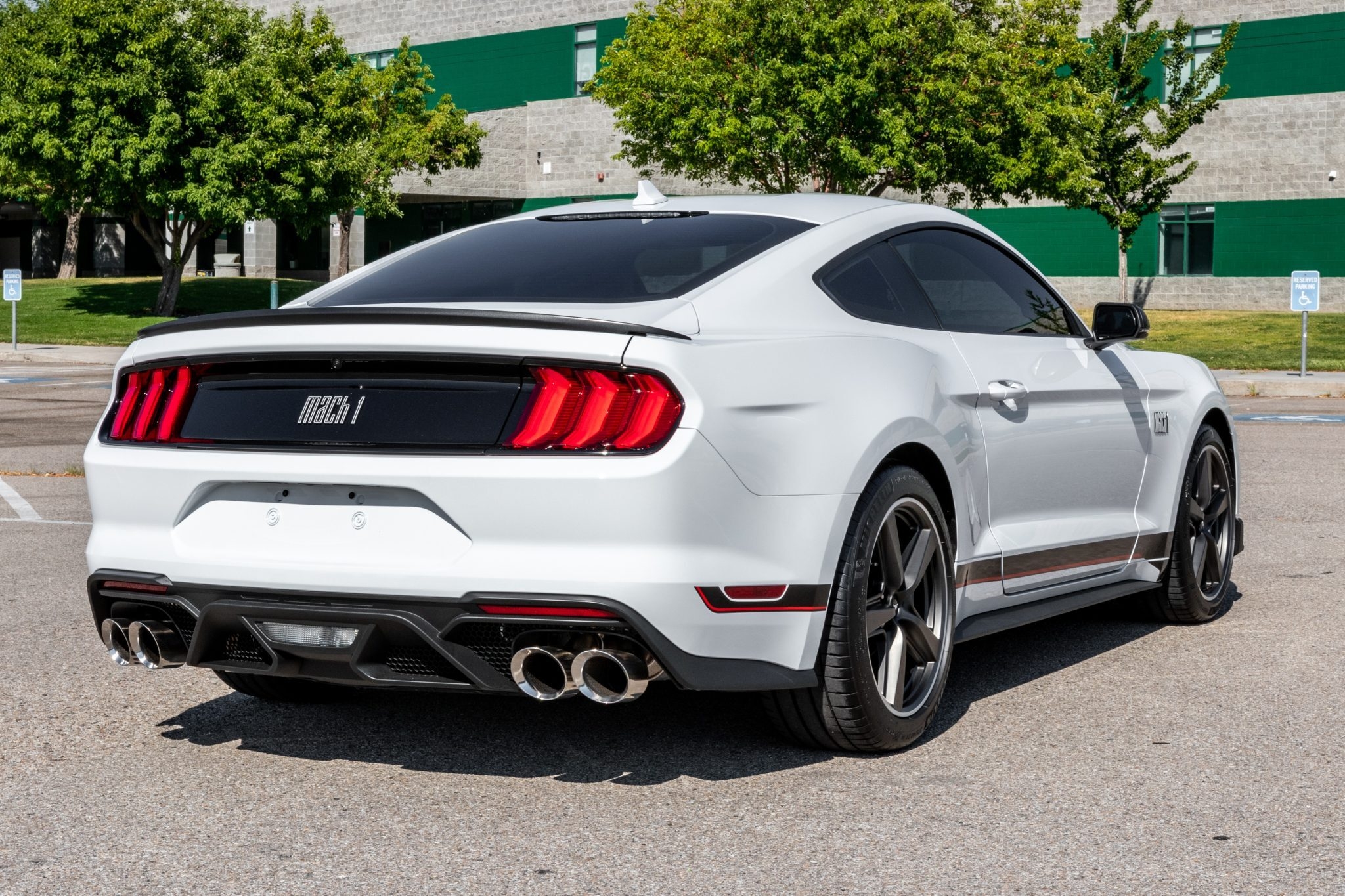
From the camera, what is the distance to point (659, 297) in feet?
14.4

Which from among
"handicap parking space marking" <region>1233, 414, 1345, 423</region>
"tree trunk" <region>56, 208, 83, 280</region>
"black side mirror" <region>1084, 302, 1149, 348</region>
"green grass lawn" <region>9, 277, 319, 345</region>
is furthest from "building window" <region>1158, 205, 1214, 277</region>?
"black side mirror" <region>1084, 302, 1149, 348</region>

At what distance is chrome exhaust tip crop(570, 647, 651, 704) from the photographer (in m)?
3.94

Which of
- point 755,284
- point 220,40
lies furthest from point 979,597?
point 220,40

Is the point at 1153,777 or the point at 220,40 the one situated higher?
the point at 220,40

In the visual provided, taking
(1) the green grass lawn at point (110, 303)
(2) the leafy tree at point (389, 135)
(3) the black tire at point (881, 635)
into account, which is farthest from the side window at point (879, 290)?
(2) the leafy tree at point (389, 135)

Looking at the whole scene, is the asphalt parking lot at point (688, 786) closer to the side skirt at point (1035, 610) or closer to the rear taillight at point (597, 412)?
the side skirt at point (1035, 610)

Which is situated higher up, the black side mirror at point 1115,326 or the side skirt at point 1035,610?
the black side mirror at point 1115,326

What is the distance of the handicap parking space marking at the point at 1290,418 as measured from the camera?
18.5 meters

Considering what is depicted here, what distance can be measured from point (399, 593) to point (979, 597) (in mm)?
2013

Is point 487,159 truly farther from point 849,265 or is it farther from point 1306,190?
point 849,265

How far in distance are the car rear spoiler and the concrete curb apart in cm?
2113

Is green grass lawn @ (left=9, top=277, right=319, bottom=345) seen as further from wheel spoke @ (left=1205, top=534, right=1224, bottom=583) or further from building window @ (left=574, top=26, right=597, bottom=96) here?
wheel spoke @ (left=1205, top=534, right=1224, bottom=583)

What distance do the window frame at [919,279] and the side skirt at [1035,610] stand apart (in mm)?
905

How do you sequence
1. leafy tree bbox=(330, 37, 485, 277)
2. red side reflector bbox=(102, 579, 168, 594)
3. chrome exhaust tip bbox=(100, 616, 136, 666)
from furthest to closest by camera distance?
1. leafy tree bbox=(330, 37, 485, 277)
2. chrome exhaust tip bbox=(100, 616, 136, 666)
3. red side reflector bbox=(102, 579, 168, 594)
